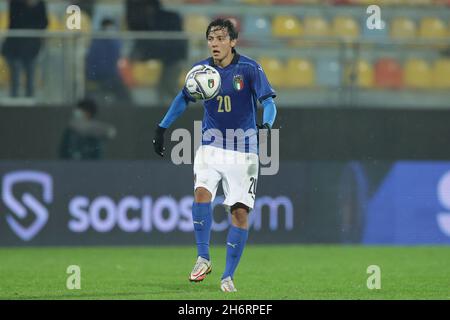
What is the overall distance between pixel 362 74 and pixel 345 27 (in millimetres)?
1111

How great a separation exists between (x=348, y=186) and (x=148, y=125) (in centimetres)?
268

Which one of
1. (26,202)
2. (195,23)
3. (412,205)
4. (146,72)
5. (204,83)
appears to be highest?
(195,23)

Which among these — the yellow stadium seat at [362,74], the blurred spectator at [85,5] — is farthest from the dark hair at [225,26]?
the blurred spectator at [85,5]

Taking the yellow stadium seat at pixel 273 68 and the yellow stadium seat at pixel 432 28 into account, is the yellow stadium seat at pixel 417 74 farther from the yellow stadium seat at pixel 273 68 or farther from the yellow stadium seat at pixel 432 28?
the yellow stadium seat at pixel 273 68

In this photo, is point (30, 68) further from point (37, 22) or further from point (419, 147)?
point (419, 147)

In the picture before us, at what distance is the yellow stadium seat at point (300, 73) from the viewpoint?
14.9 m

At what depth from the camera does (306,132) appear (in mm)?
14969

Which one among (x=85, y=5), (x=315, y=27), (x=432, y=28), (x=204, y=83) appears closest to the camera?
(x=204, y=83)

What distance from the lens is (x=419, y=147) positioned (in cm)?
1516

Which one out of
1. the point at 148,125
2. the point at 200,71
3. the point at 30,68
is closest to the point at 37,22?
the point at 30,68

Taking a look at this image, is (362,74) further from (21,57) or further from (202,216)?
(202,216)

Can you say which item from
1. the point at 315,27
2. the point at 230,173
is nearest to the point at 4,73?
the point at 315,27

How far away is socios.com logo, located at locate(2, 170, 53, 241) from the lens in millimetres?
14312

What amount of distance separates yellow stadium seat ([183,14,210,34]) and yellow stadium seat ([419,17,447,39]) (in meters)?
2.97
